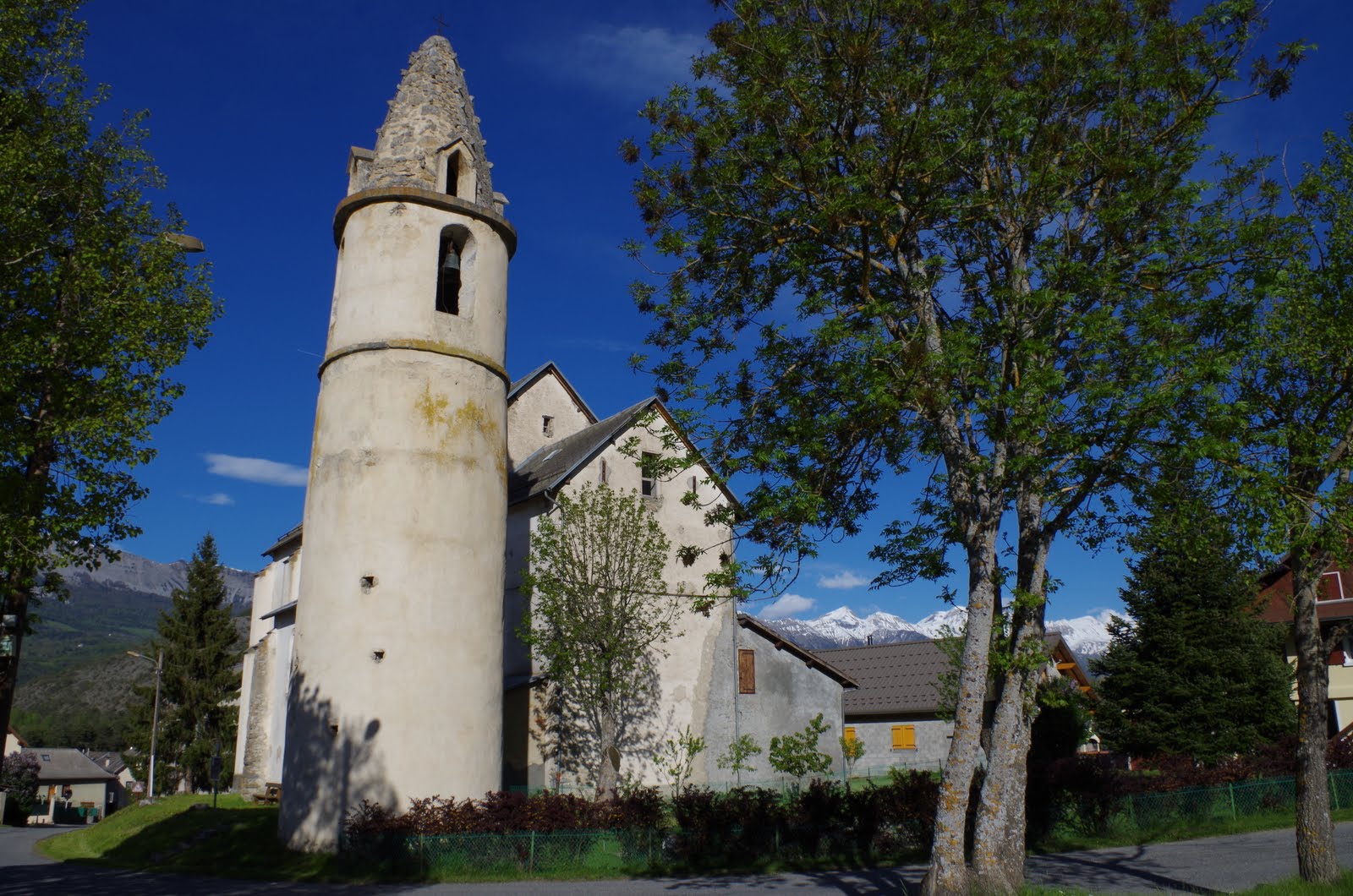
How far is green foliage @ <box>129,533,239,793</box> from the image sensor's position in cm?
4569

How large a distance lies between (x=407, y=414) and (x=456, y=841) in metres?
8.18

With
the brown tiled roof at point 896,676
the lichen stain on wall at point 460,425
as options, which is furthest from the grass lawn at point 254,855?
the brown tiled roof at point 896,676

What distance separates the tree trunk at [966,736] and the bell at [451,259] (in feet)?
46.0

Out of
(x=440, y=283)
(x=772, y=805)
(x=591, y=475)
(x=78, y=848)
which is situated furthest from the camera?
(x=591, y=475)

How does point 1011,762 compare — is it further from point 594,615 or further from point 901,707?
point 901,707

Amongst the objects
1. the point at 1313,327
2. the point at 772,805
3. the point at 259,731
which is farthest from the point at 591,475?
the point at 1313,327

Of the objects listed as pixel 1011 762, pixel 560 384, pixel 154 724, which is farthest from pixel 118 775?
pixel 1011 762

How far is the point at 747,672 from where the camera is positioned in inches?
1171

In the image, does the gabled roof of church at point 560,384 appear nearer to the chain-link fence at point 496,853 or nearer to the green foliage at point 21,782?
the chain-link fence at point 496,853

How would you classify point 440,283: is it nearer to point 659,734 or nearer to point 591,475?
point 591,475

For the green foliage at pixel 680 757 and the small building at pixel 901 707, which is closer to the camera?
the green foliage at pixel 680 757

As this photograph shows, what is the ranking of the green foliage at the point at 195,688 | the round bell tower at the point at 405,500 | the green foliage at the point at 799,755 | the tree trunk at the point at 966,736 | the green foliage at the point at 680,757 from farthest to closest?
1. the green foliage at the point at 195,688
2. the green foliage at the point at 799,755
3. the green foliage at the point at 680,757
4. the round bell tower at the point at 405,500
5. the tree trunk at the point at 966,736

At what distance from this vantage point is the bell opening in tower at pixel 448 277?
22016mm

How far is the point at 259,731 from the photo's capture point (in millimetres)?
32344
